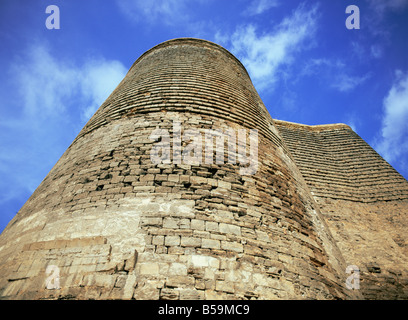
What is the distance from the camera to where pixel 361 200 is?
6992mm

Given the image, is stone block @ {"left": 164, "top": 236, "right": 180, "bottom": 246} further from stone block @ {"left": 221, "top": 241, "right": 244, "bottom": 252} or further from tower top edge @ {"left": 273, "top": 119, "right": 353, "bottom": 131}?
tower top edge @ {"left": 273, "top": 119, "right": 353, "bottom": 131}

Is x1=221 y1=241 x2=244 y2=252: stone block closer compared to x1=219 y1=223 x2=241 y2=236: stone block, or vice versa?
x1=221 y1=241 x2=244 y2=252: stone block

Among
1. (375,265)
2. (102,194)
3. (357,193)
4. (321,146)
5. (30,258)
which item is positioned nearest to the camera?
(30,258)

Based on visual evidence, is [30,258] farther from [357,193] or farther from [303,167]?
[357,193]

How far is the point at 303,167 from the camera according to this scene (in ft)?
25.6

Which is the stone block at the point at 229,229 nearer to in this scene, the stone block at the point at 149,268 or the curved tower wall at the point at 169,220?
the curved tower wall at the point at 169,220

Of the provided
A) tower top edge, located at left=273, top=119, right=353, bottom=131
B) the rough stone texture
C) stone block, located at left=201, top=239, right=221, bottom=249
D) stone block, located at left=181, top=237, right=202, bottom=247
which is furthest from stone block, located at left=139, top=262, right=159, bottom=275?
tower top edge, located at left=273, top=119, right=353, bottom=131

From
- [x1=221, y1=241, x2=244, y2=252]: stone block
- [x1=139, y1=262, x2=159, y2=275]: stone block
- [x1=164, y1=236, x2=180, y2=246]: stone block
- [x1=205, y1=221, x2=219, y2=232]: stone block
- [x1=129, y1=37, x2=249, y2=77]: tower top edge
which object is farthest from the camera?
[x1=129, y1=37, x2=249, y2=77]: tower top edge

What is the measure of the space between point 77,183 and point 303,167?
6.68 meters

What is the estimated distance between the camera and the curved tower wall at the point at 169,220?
7.77 feet

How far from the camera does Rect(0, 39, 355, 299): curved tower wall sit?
2.37m

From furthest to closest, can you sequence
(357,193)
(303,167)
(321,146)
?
(321,146) < (303,167) < (357,193)

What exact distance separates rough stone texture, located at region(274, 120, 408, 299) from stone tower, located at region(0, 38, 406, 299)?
238 centimetres
